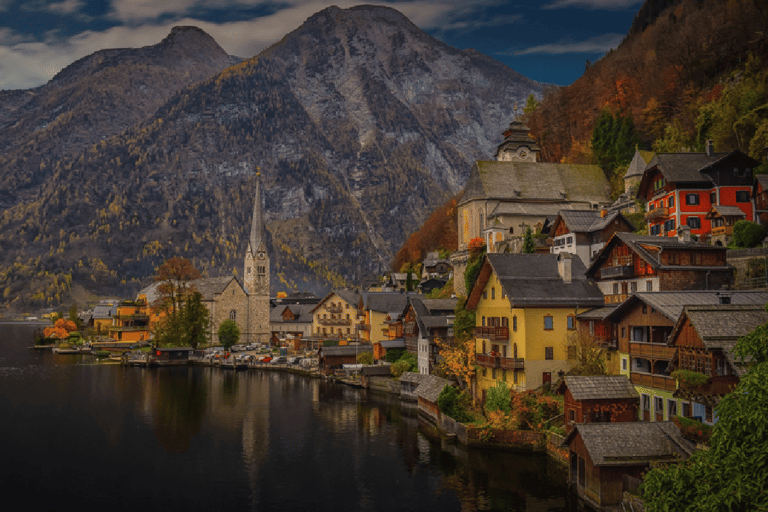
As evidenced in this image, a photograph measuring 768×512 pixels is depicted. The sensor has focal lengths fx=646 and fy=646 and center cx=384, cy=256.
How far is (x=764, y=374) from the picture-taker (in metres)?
15.6

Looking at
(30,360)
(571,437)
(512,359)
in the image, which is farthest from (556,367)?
(30,360)

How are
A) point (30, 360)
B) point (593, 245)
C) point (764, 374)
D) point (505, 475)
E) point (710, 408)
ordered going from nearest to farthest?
point (764, 374)
point (710, 408)
point (505, 475)
point (593, 245)
point (30, 360)

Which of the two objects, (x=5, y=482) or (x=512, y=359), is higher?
(x=512, y=359)

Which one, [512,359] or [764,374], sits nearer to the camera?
[764,374]

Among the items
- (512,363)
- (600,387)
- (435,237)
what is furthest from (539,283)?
(435,237)

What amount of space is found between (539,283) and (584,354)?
25.2 feet

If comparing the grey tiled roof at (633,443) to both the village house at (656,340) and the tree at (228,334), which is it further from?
the tree at (228,334)

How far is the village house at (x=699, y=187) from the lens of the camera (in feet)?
177

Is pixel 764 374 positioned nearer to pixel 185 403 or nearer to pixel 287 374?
pixel 185 403

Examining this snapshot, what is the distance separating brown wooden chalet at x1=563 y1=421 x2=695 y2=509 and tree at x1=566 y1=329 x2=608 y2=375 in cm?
920

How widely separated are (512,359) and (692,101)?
177 feet

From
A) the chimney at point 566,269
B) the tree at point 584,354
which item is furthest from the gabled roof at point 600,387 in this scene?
the chimney at point 566,269

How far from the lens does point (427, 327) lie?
6278 cm

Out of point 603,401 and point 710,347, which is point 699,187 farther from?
point 710,347
